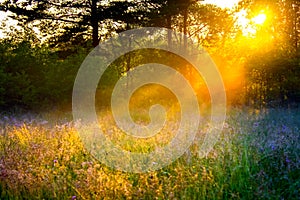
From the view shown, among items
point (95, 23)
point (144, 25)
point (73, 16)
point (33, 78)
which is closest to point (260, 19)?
point (144, 25)

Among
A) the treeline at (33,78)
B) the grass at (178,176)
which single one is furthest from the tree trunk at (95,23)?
the grass at (178,176)

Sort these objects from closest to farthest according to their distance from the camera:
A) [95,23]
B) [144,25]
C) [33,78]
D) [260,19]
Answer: [33,78] < [95,23] < [144,25] < [260,19]

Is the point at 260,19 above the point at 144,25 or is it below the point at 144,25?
above

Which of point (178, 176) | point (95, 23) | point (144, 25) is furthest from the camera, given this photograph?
point (144, 25)

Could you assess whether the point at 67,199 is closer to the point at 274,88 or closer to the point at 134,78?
the point at 274,88

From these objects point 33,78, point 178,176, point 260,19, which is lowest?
point 178,176

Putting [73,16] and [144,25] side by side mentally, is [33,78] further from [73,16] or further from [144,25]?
[144,25]

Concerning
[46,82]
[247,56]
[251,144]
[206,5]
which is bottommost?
[251,144]

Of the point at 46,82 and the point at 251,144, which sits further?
the point at 46,82

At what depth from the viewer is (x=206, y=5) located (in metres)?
18.4

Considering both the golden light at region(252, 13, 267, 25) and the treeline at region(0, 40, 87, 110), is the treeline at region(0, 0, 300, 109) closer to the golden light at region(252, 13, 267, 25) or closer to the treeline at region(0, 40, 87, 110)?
the treeline at region(0, 40, 87, 110)

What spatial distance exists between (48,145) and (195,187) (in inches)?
102

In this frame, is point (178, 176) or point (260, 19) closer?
point (178, 176)

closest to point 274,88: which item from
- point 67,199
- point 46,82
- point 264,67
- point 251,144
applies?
point 264,67
